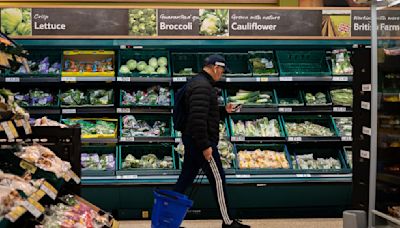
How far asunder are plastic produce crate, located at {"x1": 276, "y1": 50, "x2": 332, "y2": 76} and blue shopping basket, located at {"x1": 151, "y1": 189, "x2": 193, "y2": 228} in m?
2.42

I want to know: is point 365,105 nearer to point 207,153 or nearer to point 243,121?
point 207,153

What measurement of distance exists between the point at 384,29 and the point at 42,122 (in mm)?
2772

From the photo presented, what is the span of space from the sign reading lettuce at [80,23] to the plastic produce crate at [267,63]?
1.57 metres

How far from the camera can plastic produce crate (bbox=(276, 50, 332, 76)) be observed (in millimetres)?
6574

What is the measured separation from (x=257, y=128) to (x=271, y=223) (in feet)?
3.79

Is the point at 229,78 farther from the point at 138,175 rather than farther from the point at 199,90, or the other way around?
the point at 138,175

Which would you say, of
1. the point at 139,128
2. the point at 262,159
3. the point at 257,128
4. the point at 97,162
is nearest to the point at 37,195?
the point at 97,162

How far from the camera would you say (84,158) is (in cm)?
619

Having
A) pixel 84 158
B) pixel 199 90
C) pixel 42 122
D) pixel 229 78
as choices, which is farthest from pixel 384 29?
pixel 84 158

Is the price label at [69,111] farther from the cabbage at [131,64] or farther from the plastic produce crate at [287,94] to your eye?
the plastic produce crate at [287,94]

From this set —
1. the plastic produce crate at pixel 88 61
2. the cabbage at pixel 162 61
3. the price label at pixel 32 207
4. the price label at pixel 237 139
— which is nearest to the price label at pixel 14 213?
the price label at pixel 32 207

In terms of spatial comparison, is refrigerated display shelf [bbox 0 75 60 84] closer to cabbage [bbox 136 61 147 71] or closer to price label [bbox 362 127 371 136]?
Answer: cabbage [bbox 136 61 147 71]

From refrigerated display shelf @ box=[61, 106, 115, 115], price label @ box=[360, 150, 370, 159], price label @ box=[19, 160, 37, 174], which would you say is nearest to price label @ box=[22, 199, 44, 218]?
price label @ box=[19, 160, 37, 174]

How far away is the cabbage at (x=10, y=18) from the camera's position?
6004 millimetres
